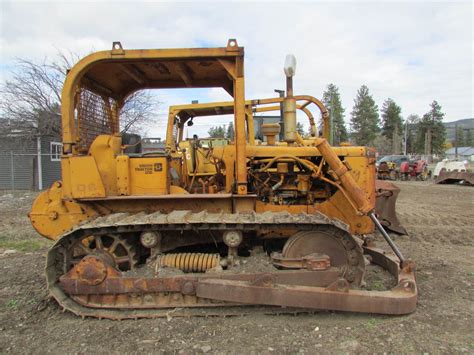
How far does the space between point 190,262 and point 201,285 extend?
13.9 inches

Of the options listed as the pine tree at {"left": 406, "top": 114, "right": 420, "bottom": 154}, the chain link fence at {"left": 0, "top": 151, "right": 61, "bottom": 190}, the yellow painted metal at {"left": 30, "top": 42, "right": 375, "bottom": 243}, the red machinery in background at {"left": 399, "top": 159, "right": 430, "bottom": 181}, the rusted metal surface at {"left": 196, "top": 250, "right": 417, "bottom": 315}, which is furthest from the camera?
the pine tree at {"left": 406, "top": 114, "right": 420, "bottom": 154}

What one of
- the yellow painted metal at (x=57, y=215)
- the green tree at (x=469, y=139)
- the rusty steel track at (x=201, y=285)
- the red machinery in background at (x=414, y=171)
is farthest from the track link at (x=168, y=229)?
the green tree at (x=469, y=139)

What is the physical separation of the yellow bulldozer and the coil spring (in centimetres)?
1

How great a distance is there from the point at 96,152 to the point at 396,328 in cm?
360

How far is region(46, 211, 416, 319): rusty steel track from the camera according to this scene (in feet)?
12.4

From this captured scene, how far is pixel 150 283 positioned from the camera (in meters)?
3.89

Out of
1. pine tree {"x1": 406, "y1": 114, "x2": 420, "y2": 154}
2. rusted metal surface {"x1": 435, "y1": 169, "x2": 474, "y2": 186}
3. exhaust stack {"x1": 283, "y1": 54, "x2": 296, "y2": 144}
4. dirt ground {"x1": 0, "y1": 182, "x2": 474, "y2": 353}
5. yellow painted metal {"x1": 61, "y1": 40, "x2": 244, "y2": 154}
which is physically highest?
pine tree {"x1": 406, "y1": 114, "x2": 420, "y2": 154}

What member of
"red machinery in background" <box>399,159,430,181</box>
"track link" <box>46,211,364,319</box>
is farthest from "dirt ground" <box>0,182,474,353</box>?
"red machinery in background" <box>399,159,430,181</box>

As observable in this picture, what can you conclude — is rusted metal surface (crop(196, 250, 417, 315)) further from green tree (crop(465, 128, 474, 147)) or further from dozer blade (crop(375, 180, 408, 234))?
green tree (crop(465, 128, 474, 147))

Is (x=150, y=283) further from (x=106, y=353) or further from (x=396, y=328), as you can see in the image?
(x=396, y=328)

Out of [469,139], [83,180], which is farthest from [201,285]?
[469,139]

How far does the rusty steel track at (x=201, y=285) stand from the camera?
3.78 meters

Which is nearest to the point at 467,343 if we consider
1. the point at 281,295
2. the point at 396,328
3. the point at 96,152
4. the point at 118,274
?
the point at 396,328

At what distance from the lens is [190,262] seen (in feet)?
13.5
